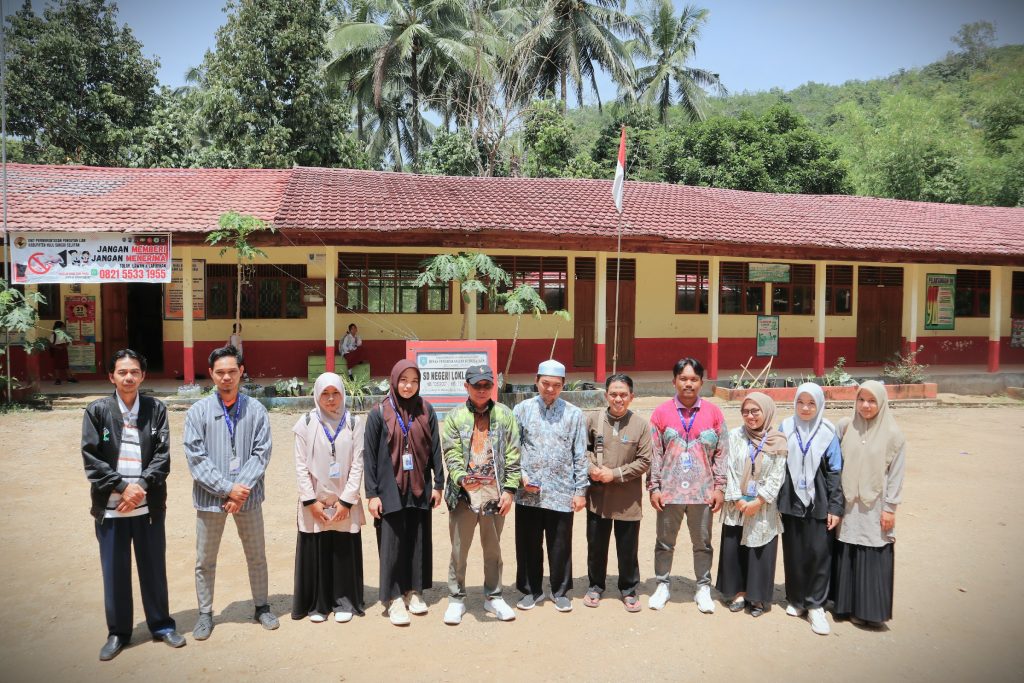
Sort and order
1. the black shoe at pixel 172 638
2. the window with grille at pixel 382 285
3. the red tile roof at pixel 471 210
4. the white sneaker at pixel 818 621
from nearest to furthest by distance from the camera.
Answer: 1. the black shoe at pixel 172 638
2. the white sneaker at pixel 818 621
3. the red tile roof at pixel 471 210
4. the window with grille at pixel 382 285

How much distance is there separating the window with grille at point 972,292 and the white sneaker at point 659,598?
14962 mm

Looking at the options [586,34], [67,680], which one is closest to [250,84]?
[586,34]

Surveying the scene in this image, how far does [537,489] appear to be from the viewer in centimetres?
411

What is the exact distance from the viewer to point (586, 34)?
81.6 ft

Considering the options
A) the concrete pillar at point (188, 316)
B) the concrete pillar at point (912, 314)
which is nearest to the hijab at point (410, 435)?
the concrete pillar at point (188, 316)

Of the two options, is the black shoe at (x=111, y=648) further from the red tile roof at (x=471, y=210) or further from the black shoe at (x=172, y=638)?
the red tile roof at (x=471, y=210)

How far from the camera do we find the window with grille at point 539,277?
525 inches

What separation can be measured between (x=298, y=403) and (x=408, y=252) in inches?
138

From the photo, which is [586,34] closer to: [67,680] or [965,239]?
[965,239]

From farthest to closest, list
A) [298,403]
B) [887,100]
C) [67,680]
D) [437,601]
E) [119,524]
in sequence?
[887,100]
[298,403]
[437,601]
[119,524]
[67,680]

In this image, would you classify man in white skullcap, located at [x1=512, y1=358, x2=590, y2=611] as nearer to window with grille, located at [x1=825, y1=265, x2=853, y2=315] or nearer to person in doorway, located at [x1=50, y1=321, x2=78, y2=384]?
person in doorway, located at [x1=50, y1=321, x2=78, y2=384]

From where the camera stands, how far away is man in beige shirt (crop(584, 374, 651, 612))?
13.6ft

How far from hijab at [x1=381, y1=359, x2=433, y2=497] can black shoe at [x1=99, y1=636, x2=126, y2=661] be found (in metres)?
1.56


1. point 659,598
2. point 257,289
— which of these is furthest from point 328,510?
point 257,289
